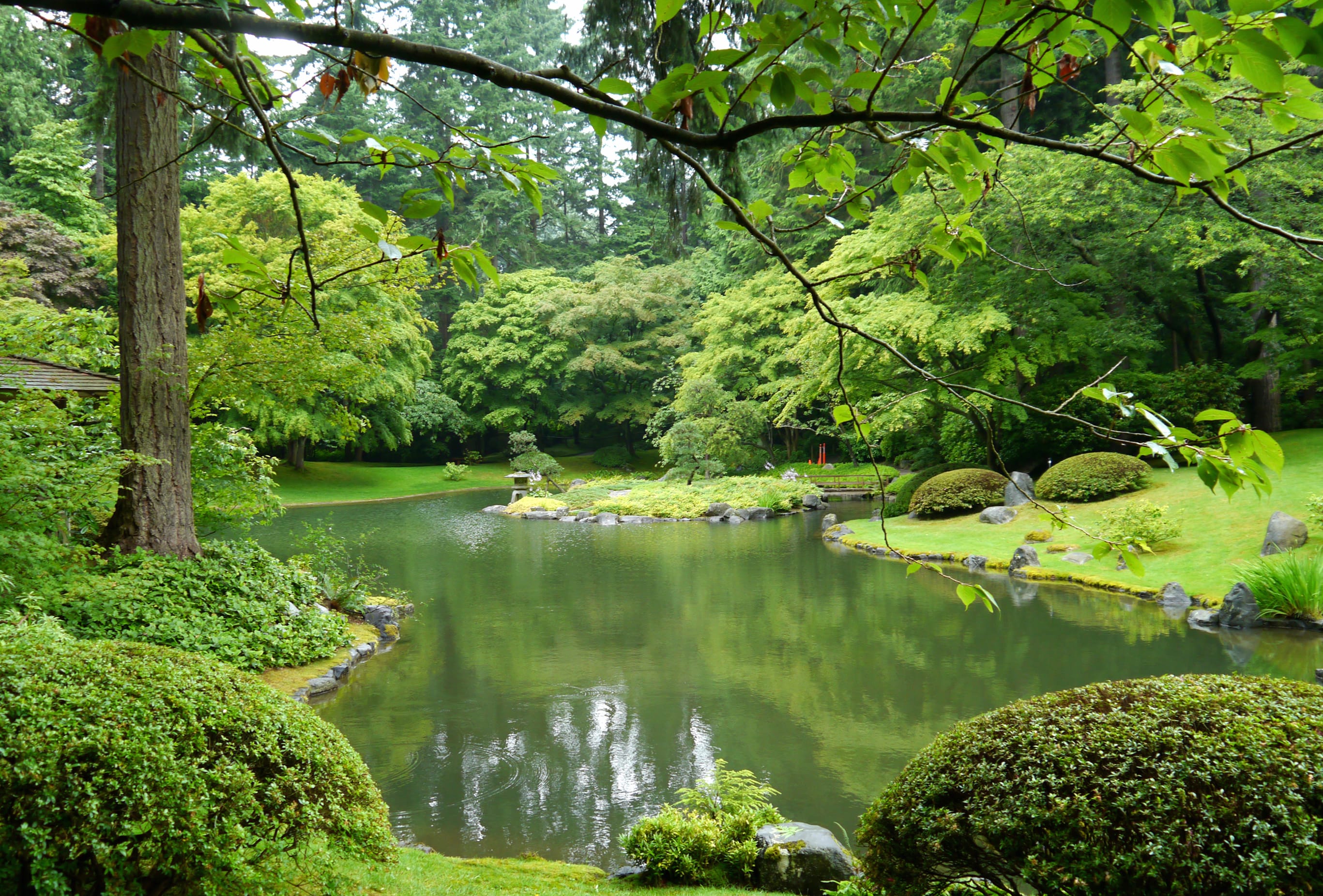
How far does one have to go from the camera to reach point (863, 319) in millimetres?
13750

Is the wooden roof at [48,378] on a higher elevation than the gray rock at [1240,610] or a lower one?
higher

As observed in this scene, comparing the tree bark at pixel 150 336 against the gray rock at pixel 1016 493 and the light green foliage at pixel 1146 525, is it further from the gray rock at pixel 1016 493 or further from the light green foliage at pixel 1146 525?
the gray rock at pixel 1016 493

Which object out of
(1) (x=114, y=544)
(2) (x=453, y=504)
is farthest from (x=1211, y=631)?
(2) (x=453, y=504)

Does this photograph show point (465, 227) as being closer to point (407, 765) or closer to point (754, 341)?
point (754, 341)

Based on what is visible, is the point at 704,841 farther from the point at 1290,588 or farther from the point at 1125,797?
the point at 1290,588

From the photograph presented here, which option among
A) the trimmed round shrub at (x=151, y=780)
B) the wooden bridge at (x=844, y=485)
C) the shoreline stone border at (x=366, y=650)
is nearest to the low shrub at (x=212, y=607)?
the shoreline stone border at (x=366, y=650)

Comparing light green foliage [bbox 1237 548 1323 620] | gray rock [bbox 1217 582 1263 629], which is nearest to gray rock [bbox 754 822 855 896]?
gray rock [bbox 1217 582 1263 629]

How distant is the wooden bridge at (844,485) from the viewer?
19266mm

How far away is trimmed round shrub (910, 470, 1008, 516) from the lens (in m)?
12.9

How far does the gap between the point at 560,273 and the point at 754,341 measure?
490 inches

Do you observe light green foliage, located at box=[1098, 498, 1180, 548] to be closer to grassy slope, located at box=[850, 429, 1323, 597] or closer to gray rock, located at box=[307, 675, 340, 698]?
grassy slope, located at box=[850, 429, 1323, 597]

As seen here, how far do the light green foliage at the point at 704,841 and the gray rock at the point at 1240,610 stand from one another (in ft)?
19.4

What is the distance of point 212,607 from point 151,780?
167 inches

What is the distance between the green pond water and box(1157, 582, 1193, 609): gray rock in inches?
5.9
